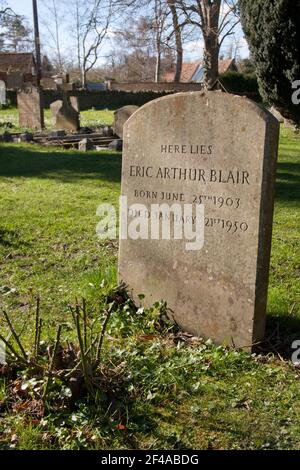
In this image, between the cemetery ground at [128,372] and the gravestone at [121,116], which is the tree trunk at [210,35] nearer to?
the gravestone at [121,116]

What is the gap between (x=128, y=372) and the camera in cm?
338

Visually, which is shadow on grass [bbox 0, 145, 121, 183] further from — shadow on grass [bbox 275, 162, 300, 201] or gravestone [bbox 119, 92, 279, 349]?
gravestone [bbox 119, 92, 279, 349]

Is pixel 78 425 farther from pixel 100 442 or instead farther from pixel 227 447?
pixel 227 447

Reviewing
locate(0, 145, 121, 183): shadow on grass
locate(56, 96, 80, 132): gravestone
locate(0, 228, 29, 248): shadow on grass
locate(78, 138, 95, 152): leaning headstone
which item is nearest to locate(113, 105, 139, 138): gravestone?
locate(78, 138, 95, 152): leaning headstone

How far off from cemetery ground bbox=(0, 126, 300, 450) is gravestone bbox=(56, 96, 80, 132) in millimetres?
12227

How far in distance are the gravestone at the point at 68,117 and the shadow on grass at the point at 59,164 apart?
450cm

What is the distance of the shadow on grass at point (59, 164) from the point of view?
33.9 ft

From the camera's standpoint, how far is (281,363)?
12.3 feet

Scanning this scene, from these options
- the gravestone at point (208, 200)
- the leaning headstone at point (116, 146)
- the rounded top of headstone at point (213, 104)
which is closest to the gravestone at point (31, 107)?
the leaning headstone at point (116, 146)

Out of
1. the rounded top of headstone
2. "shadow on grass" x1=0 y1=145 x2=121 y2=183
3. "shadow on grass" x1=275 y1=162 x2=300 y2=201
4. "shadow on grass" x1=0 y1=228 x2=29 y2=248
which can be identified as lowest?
"shadow on grass" x1=0 y1=228 x2=29 y2=248

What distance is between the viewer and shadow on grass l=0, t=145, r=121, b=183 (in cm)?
1034

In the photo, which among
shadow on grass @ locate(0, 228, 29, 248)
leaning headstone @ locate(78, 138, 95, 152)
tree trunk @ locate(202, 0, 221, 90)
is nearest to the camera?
shadow on grass @ locate(0, 228, 29, 248)

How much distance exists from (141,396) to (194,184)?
5.18 ft

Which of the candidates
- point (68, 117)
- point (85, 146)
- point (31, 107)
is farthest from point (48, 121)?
point (85, 146)
